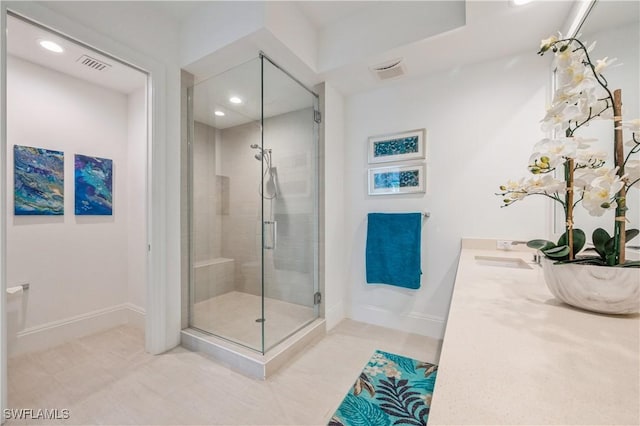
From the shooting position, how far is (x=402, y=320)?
2449 millimetres

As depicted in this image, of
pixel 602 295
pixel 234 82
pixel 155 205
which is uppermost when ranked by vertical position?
pixel 234 82

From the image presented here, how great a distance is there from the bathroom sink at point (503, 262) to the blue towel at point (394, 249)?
62cm

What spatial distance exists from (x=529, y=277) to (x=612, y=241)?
435 mm

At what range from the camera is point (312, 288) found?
99.2 inches

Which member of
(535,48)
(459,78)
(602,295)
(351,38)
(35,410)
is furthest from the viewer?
(459,78)

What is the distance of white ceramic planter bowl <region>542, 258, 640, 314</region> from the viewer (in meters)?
0.69

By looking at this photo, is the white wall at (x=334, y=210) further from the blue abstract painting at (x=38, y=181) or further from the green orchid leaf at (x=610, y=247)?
the blue abstract painting at (x=38, y=181)

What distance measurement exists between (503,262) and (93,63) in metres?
3.38

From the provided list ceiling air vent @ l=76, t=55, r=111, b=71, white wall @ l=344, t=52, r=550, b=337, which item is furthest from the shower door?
ceiling air vent @ l=76, t=55, r=111, b=71

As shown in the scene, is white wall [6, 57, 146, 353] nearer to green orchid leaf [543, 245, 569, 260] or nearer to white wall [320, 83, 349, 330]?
white wall [320, 83, 349, 330]

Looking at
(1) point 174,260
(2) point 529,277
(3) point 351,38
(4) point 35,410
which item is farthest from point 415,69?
(4) point 35,410

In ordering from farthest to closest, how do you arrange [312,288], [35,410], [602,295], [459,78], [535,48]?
[312,288] → [459,78] → [535,48] → [35,410] → [602,295]

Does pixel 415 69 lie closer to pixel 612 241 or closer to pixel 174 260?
pixel 612 241

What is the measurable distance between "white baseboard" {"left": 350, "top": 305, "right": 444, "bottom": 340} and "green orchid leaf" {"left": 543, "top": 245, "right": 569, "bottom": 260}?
171 cm
